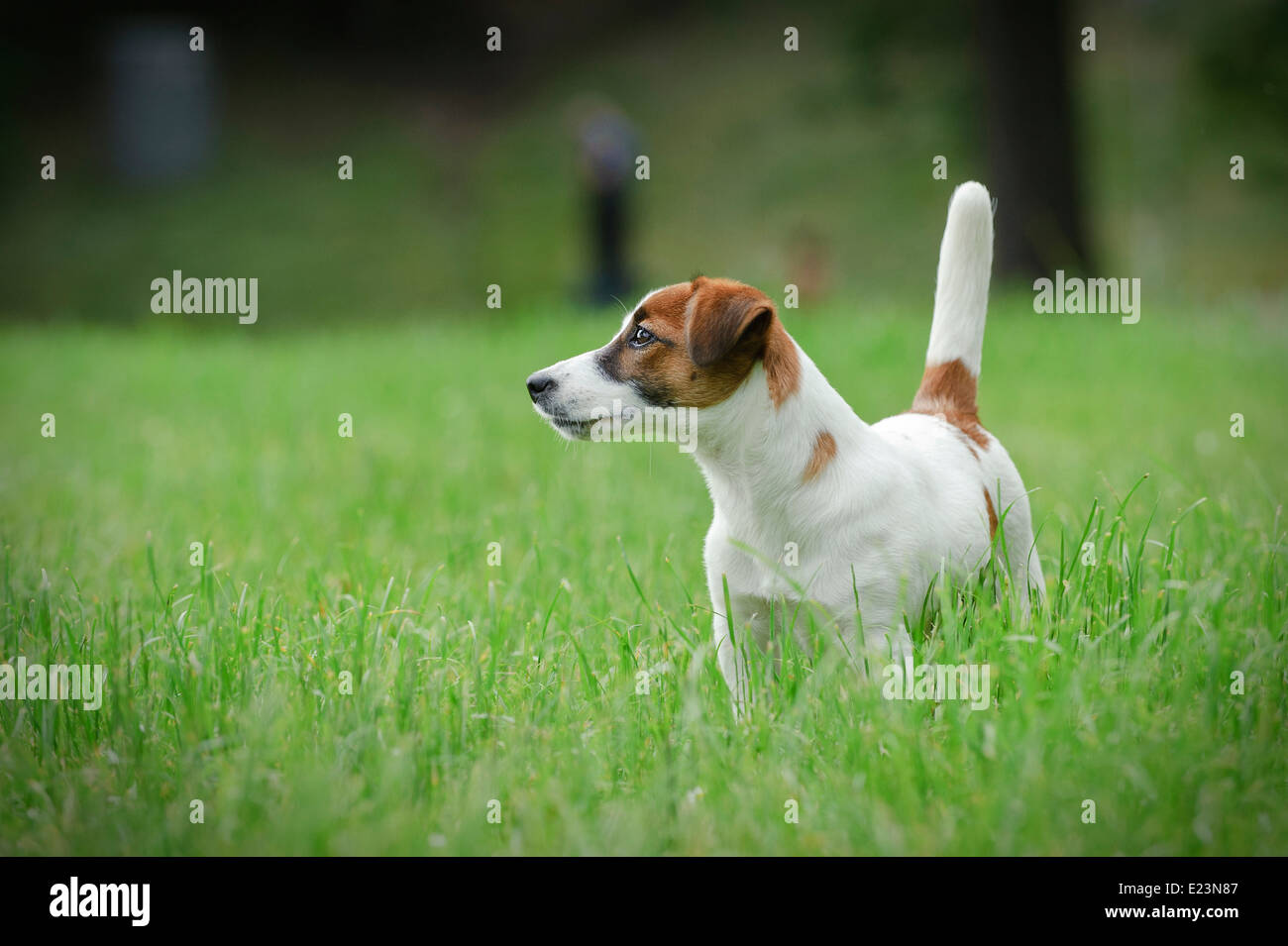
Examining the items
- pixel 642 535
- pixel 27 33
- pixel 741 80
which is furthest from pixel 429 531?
pixel 27 33

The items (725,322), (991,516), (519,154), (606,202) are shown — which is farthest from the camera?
(519,154)

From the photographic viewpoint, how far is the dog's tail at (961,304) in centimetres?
383

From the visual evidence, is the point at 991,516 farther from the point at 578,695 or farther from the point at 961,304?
→ the point at 578,695

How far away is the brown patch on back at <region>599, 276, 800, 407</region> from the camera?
3.13 meters

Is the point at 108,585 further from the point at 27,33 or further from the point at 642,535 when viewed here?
the point at 27,33

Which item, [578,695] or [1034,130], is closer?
[578,695]

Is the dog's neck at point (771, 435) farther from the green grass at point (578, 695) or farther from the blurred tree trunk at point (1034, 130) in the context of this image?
the blurred tree trunk at point (1034, 130)

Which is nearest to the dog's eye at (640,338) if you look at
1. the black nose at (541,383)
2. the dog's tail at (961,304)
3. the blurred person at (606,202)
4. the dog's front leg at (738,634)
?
the black nose at (541,383)

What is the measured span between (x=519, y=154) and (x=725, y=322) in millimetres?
25076

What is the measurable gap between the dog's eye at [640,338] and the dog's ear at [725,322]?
13 centimetres

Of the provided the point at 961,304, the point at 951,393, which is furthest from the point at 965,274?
the point at 951,393

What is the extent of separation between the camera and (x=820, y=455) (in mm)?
3230

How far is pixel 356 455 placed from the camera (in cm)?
721

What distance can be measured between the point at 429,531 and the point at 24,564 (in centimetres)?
165
